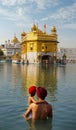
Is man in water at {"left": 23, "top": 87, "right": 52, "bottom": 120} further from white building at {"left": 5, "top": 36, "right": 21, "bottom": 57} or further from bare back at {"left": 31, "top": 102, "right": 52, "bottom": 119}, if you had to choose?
white building at {"left": 5, "top": 36, "right": 21, "bottom": 57}

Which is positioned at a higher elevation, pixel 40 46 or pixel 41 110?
pixel 40 46

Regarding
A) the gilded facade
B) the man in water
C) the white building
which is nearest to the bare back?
the man in water

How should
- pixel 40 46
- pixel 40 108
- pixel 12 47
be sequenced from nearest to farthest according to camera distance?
pixel 40 108
pixel 40 46
pixel 12 47

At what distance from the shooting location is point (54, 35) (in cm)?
8662

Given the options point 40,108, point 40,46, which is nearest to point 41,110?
point 40,108

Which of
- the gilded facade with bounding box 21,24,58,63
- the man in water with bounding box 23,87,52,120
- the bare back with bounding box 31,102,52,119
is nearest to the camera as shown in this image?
the man in water with bounding box 23,87,52,120

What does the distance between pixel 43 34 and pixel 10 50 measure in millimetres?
82942

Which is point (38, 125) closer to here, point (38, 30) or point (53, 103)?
point (53, 103)

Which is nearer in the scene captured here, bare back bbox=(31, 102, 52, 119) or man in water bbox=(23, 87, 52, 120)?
man in water bbox=(23, 87, 52, 120)

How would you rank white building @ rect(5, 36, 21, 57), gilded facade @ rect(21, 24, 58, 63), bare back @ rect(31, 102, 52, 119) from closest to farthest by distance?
bare back @ rect(31, 102, 52, 119) → gilded facade @ rect(21, 24, 58, 63) → white building @ rect(5, 36, 21, 57)

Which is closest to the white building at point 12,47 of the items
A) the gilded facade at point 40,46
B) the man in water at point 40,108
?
the gilded facade at point 40,46

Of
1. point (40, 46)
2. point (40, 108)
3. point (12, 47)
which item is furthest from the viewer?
point (12, 47)

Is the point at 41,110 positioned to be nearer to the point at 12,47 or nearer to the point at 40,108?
the point at 40,108

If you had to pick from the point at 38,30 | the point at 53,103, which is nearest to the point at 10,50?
the point at 38,30
